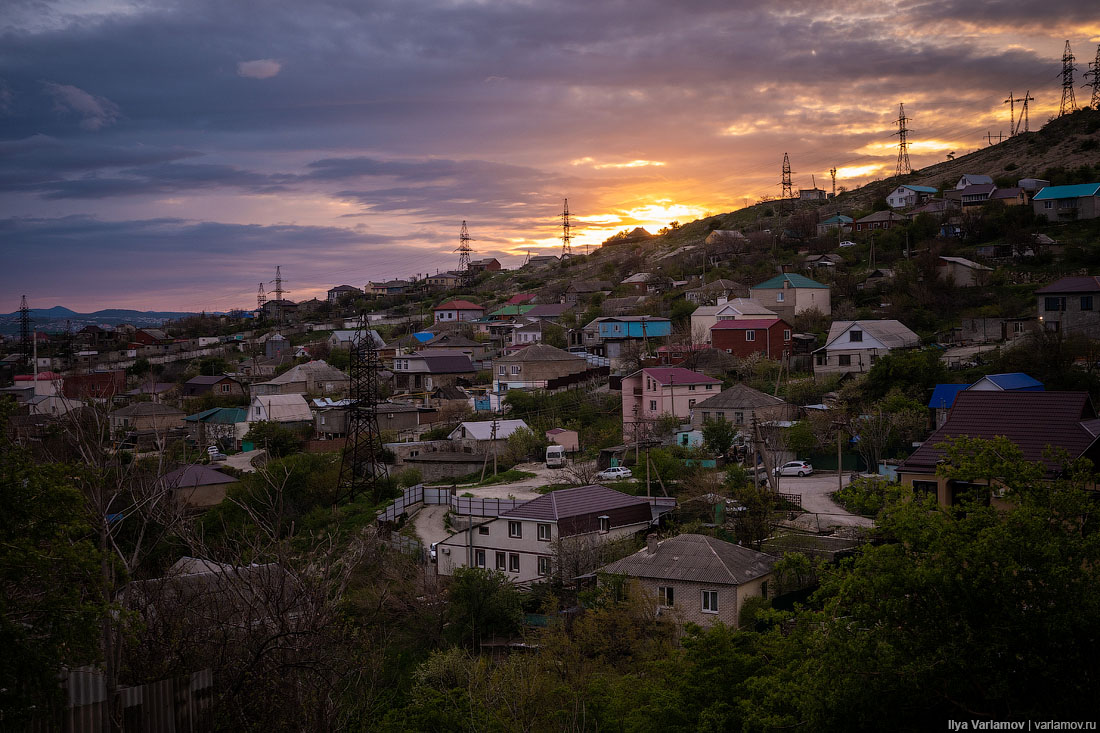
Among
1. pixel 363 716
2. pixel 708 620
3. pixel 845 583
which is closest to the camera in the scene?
pixel 845 583

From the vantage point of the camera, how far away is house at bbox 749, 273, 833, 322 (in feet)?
152

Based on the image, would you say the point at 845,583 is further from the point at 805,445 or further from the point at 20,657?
the point at 805,445

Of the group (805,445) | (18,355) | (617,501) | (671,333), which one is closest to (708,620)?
(617,501)

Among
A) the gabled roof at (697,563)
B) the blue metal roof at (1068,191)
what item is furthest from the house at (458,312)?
the gabled roof at (697,563)

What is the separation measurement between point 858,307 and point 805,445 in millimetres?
21350

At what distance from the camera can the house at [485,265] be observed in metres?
99.8

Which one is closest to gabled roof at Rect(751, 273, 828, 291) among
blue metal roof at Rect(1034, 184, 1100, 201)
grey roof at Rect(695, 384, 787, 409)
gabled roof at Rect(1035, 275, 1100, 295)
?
gabled roof at Rect(1035, 275, 1100, 295)

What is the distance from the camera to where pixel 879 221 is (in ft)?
202

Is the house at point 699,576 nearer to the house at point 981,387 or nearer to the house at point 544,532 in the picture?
the house at point 544,532

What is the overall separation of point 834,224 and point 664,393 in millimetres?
38495

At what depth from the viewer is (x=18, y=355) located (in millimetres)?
77938

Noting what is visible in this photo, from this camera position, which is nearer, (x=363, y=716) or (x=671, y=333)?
(x=363, y=716)

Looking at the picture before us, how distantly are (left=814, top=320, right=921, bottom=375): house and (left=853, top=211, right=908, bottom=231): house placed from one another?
2704 centimetres

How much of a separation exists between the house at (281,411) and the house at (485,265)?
5873 cm
